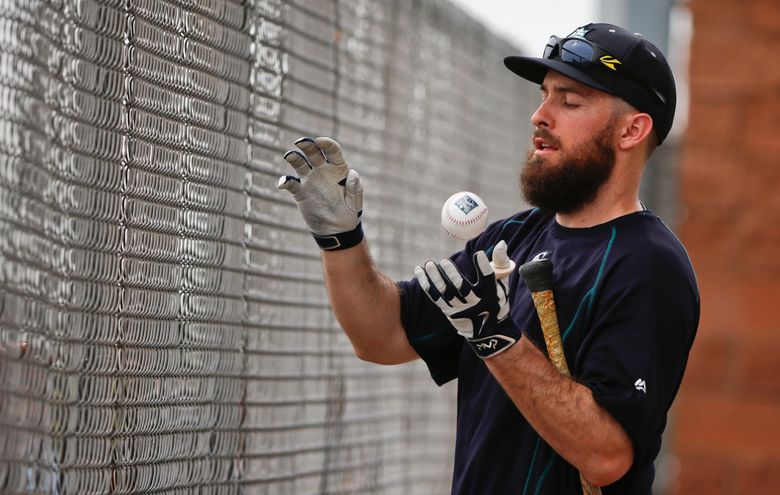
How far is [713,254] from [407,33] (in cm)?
306

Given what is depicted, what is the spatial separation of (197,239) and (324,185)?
49 centimetres

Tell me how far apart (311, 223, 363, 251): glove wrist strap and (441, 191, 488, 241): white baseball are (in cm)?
27

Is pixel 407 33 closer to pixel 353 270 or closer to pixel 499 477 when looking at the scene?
pixel 353 270

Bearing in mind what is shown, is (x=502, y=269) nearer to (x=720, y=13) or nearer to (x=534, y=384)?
(x=534, y=384)

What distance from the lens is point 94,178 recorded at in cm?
335

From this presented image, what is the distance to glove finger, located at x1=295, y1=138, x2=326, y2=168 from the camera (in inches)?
146

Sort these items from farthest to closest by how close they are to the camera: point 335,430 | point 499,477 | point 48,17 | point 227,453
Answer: point 335,430 < point 227,453 < point 499,477 < point 48,17

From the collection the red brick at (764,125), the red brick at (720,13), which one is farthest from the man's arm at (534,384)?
the red brick at (720,13)

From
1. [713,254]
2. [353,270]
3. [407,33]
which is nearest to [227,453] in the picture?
[353,270]

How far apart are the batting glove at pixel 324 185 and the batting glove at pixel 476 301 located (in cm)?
55

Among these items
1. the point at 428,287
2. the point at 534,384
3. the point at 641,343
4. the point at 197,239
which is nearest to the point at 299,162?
the point at 197,239

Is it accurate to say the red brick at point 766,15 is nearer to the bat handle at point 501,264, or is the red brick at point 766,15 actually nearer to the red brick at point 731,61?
the red brick at point 731,61

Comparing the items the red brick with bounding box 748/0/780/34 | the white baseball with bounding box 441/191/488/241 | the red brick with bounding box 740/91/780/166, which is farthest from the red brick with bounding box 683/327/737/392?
the white baseball with bounding box 441/191/488/241

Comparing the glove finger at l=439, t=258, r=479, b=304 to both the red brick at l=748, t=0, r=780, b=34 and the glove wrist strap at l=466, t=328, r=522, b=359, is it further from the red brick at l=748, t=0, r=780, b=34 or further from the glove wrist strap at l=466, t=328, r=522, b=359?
the red brick at l=748, t=0, r=780, b=34
